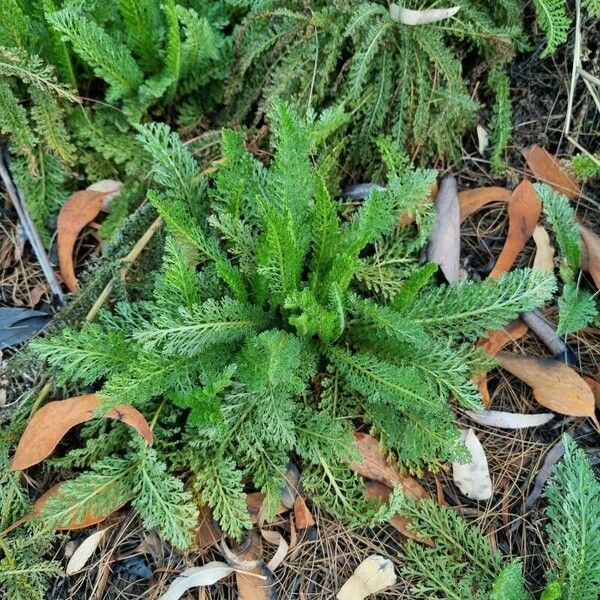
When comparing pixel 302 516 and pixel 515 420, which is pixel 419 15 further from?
pixel 302 516

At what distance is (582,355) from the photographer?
218cm

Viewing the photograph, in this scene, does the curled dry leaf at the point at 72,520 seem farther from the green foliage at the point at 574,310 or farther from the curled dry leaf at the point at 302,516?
the green foliage at the point at 574,310

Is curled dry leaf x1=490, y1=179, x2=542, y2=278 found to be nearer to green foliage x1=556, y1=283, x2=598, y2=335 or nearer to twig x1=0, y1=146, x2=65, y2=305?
green foliage x1=556, y1=283, x2=598, y2=335

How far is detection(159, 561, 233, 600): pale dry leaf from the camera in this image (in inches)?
74.6

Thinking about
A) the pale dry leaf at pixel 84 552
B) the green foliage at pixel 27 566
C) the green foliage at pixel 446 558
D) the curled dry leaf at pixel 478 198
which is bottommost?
the green foliage at pixel 446 558

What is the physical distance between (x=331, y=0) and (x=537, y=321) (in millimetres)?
1196

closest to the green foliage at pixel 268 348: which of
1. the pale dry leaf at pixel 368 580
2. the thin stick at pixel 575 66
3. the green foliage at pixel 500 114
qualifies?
the pale dry leaf at pixel 368 580

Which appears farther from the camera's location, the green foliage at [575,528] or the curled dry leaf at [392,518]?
the curled dry leaf at [392,518]

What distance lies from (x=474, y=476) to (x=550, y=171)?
105 centimetres

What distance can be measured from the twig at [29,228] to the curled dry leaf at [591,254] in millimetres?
1698

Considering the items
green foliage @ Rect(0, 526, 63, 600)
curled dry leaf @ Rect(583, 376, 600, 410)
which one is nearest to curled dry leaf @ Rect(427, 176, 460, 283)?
curled dry leaf @ Rect(583, 376, 600, 410)

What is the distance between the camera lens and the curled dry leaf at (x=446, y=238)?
2230 millimetres

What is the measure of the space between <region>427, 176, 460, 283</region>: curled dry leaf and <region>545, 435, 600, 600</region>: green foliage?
0.63 metres

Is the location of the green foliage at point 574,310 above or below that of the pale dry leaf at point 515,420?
above
